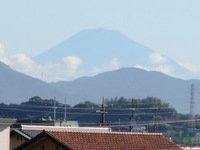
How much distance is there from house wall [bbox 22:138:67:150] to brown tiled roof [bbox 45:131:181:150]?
35cm

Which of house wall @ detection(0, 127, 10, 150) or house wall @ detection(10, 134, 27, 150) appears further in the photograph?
house wall @ detection(10, 134, 27, 150)

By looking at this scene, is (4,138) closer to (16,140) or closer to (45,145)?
(45,145)

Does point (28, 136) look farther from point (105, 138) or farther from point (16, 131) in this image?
point (105, 138)

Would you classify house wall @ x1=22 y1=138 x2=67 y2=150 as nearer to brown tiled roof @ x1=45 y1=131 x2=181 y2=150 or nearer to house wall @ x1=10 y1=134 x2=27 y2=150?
brown tiled roof @ x1=45 y1=131 x2=181 y2=150

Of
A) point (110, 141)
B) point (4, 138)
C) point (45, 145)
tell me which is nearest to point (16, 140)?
point (110, 141)

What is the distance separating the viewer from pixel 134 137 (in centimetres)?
5266

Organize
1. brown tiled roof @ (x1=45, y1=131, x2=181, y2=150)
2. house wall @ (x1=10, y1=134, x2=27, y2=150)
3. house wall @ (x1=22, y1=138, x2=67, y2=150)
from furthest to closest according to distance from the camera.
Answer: house wall @ (x1=10, y1=134, x2=27, y2=150)
brown tiled roof @ (x1=45, y1=131, x2=181, y2=150)
house wall @ (x1=22, y1=138, x2=67, y2=150)

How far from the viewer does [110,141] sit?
166 feet

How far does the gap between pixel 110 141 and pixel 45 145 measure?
3770 millimetres

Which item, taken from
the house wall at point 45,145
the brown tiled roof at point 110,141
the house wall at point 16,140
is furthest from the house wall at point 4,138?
the house wall at point 16,140

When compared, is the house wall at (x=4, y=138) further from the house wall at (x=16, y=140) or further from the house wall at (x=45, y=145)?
the house wall at (x=16, y=140)

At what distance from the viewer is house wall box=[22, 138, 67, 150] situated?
48037mm

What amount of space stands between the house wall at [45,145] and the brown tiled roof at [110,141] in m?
0.35

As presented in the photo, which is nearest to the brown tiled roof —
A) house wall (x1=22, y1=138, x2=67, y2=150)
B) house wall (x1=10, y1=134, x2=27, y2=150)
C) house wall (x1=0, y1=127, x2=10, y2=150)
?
house wall (x1=22, y1=138, x2=67, y2=150)
